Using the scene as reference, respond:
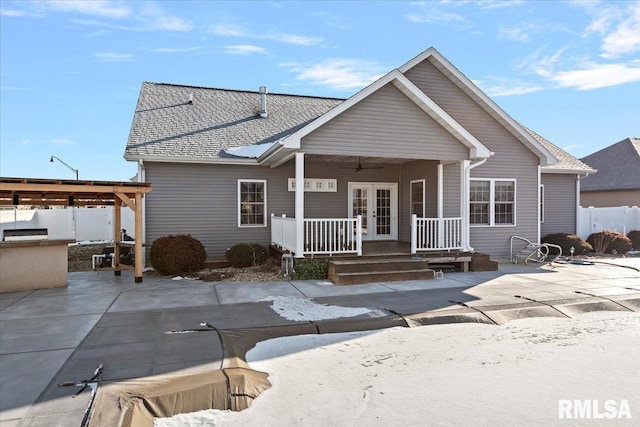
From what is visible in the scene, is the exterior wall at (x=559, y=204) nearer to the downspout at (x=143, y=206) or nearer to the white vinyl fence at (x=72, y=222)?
the downspout at (x=143, y=206)

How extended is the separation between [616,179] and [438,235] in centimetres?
1850

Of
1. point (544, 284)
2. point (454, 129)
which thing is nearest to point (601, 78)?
point (454, 129)

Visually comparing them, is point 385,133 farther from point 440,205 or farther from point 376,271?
point 376,271

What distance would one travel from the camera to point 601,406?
3.68 m

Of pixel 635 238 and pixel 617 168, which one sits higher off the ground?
pixel 617 168

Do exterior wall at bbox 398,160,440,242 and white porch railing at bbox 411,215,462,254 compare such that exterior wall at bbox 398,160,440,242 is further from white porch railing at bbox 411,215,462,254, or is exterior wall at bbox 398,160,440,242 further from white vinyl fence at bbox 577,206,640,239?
white vinyl fence at bbox 577,206,640,239

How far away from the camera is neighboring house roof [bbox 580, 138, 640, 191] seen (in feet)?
72.7

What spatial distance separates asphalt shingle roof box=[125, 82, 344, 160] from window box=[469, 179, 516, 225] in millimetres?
6251

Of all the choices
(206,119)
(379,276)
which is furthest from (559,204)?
(206,119)

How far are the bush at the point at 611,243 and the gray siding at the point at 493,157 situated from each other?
4.23 m

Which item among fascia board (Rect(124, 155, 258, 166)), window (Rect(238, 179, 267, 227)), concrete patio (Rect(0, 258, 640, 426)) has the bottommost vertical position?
concrete patio (Rect(0, 258, 640, 426))

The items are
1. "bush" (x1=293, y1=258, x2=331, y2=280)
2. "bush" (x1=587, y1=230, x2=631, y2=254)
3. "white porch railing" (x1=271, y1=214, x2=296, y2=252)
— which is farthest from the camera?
"bush" (x1=587, y1=230, x2=631, y2=254)

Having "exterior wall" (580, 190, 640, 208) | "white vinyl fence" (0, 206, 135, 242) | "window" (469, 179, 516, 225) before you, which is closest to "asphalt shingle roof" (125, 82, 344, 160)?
"window" (469, 179, 516, 225)

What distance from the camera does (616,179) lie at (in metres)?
22.8
